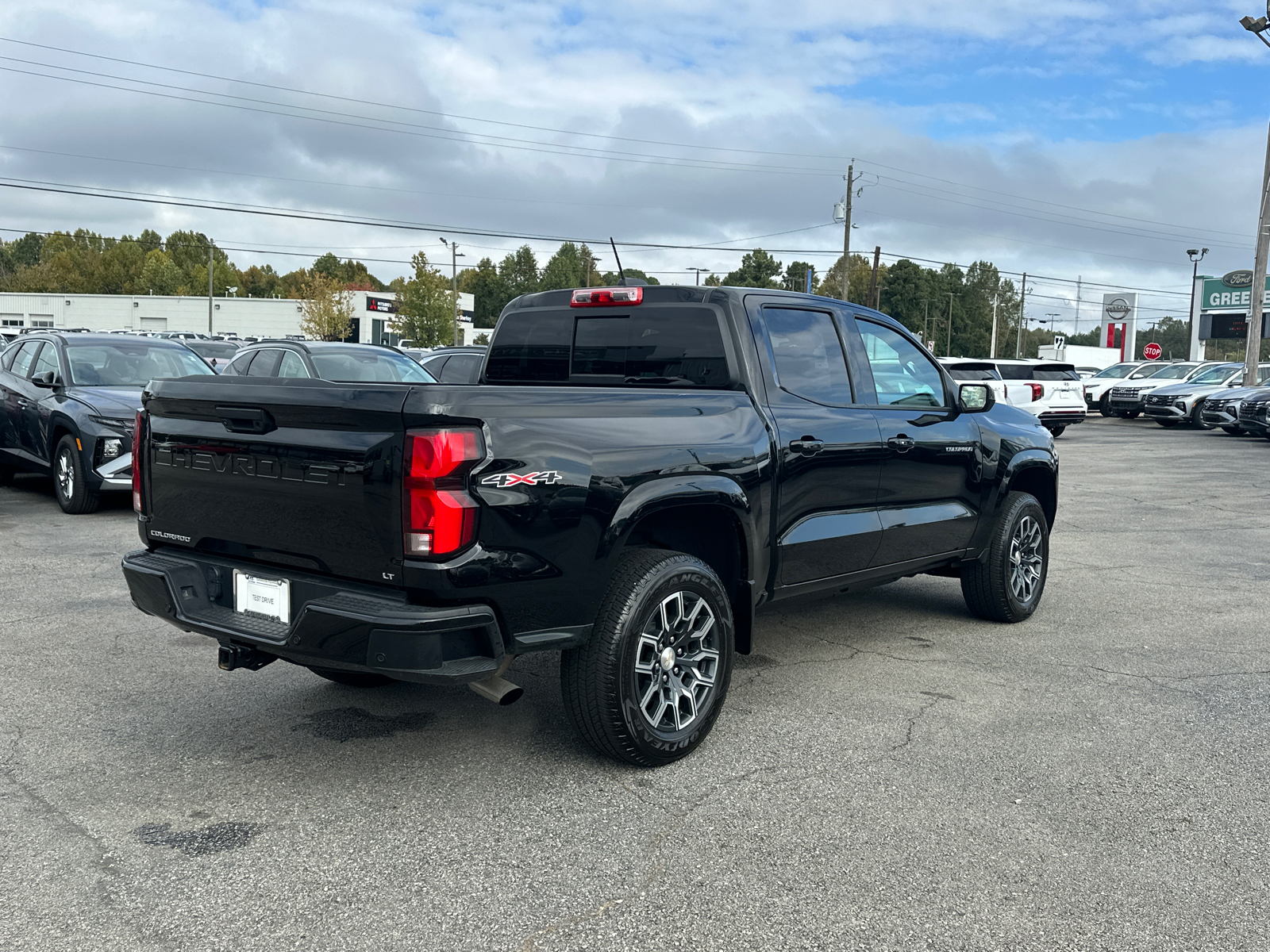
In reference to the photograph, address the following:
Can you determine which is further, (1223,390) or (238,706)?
(1223,390)

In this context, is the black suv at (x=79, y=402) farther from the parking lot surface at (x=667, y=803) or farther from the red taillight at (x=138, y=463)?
the red taillight at (x=138, y=463)

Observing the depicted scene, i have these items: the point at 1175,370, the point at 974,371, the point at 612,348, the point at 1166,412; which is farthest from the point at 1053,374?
the point at 612,348

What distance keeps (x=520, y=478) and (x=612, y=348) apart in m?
1.68

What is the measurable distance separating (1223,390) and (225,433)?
27.5m

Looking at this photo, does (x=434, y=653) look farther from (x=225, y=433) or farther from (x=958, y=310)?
(x=958, y=310)

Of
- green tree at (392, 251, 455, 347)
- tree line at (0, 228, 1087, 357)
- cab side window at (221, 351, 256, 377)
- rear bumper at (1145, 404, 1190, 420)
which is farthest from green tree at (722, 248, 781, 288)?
cab side window at (221, 351, 256, 377)

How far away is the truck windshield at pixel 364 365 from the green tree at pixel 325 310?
70452 mm

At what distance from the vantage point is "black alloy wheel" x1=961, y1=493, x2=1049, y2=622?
632 centimetres

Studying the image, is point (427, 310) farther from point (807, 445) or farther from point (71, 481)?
point (807, 445)

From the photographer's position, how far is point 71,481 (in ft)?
32.4

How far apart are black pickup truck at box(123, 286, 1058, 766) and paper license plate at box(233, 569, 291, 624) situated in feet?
0.04

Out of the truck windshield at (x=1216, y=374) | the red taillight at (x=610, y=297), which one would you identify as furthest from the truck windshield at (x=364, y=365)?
the truck windshield at (x=1216, y=374)

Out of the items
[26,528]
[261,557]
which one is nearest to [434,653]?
[261,557]

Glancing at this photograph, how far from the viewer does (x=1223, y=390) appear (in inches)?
1029
